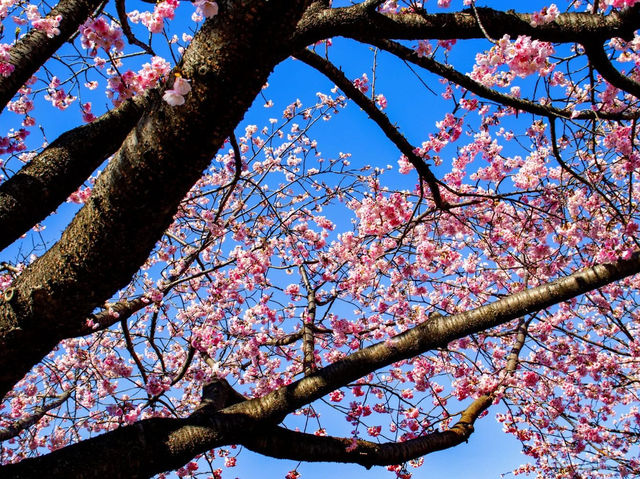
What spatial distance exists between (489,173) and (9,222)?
192 inches

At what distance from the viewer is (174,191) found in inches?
71.1

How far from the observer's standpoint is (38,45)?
11.3 feet

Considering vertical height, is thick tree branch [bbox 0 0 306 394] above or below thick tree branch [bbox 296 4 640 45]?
below

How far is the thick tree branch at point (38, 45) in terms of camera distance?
3.22 metres

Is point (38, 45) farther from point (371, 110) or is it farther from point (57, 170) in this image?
point (371, 110)

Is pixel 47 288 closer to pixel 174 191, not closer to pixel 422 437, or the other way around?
pixel 174 191

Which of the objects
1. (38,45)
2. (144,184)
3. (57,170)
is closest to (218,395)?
(57,170)

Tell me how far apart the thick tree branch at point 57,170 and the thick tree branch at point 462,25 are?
148cm

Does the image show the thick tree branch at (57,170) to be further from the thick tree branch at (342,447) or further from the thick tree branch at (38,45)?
the thick tree branch at (342,447)

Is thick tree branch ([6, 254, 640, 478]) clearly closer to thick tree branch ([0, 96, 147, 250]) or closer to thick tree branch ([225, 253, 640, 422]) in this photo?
thick tree branch ([225, 253, 640, 422])

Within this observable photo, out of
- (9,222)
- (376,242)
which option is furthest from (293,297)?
(9,222)

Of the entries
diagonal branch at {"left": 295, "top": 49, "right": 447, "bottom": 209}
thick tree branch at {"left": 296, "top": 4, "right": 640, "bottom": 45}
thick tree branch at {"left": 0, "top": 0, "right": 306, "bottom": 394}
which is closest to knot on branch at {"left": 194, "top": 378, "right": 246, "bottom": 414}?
thick tree branch at {"left": 0, "top": 0, "right": 306, "bottom": 394}

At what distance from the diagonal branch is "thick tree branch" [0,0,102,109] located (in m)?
2.01

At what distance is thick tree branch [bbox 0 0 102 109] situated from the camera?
3.22 metres
